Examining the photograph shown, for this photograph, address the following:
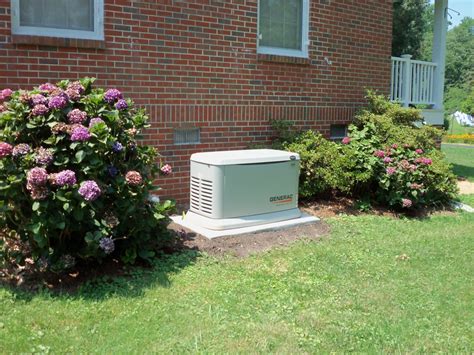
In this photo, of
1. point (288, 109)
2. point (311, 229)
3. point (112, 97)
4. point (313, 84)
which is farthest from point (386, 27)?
point (112, 97)

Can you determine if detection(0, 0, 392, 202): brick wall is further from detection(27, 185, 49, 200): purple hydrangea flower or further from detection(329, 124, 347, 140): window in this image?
detection(27, 185, 49, 200): purple hydrangea flower

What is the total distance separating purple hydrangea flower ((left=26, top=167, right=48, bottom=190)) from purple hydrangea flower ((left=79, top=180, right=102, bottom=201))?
0.86 ft

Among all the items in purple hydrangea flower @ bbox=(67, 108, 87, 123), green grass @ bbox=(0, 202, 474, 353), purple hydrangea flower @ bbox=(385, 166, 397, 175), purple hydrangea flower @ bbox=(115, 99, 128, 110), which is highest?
purple hydrangea flower @ bbox=(115, 99, 128, 110)

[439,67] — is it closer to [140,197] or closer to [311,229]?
[311,229]

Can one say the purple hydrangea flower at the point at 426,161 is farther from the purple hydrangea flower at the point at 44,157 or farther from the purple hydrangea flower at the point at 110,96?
the purple hydrangea flower at the point at 44,157

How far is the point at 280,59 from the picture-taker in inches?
308

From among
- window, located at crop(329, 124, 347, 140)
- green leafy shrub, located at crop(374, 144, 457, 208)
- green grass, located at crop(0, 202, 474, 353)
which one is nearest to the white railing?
window, located at crop(329, 124, 347, 140)

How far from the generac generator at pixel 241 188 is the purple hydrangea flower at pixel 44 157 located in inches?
74.4

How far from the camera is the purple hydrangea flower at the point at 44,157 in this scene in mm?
4016

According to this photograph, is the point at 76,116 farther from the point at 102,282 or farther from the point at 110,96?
the point at 102,282

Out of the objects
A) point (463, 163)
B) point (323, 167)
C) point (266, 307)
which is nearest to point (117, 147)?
point (266, 307)

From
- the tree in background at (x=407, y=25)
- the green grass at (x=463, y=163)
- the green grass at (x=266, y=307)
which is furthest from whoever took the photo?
the tree in background at (x=407, y=25)

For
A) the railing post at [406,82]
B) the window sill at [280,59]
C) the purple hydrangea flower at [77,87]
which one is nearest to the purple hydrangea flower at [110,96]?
the purple hydrangea flower at [77,87]

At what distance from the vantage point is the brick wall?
601 cm
